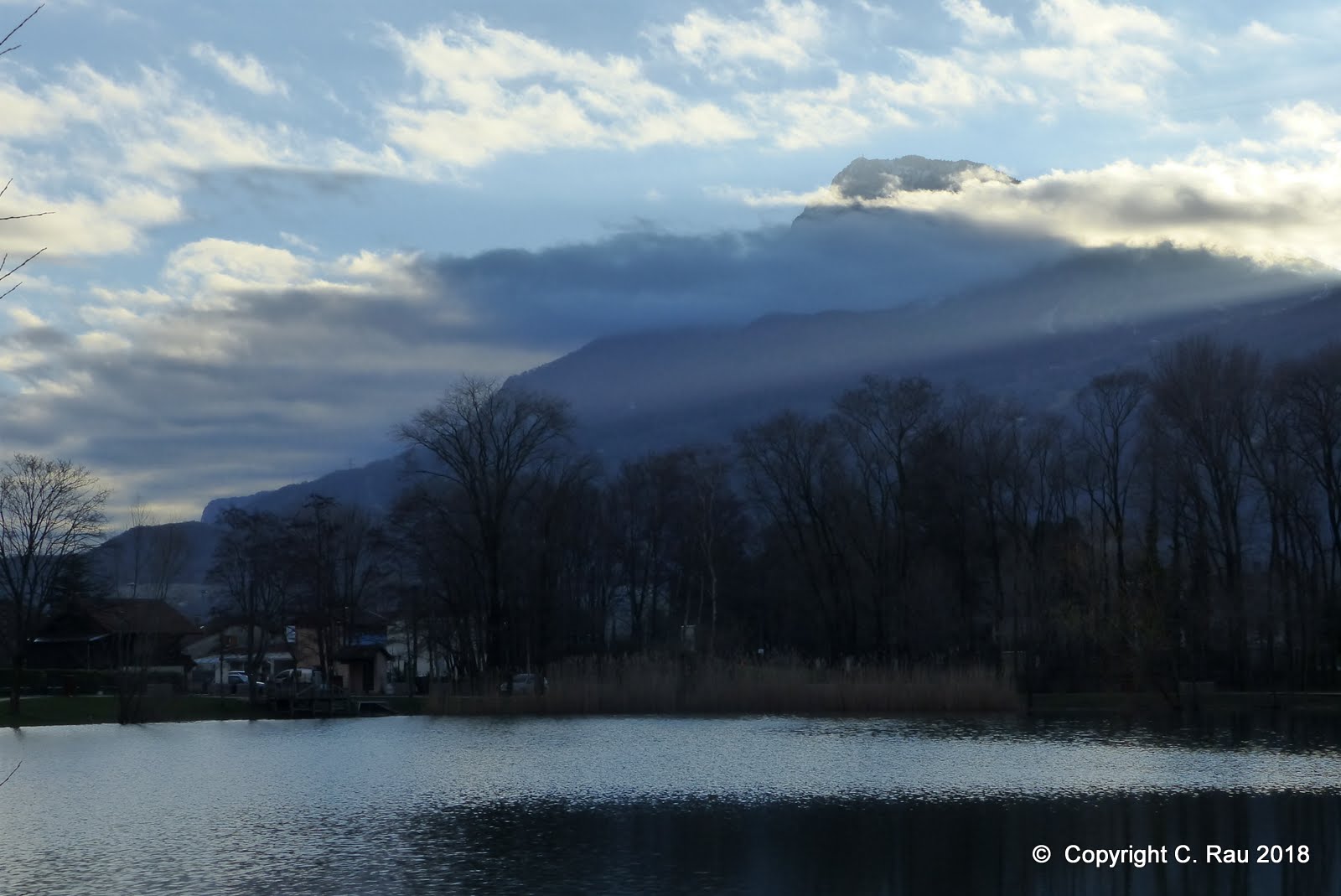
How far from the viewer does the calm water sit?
1648cm

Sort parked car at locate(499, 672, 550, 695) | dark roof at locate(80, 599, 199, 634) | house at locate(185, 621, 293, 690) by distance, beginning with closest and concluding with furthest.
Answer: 1. parked car at locate(499, 672, 550, 695)
2. dark roof at locate(80, 599, 199, 634)
3. house at locate(185, 621, 293, 690)

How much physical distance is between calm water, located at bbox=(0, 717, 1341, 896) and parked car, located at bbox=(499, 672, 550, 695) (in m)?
14.4

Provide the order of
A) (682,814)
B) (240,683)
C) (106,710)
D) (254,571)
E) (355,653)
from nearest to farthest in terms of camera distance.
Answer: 1. (682,814)
2. (106,710)
3. (240,683)
4. (254,571)
5. (355,653)

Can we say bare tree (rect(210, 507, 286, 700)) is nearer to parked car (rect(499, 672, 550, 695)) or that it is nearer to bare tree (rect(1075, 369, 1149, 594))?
parked car (rect(499, 672, 550, 695))

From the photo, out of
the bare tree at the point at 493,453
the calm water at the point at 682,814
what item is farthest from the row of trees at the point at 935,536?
the calm water at the point at 682,814

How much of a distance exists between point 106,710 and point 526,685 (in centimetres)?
1753

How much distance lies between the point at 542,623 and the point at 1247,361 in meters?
36.9

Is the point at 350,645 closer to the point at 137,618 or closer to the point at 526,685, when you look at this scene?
the point at 137,618

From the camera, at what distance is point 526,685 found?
Result: 60.0 meters

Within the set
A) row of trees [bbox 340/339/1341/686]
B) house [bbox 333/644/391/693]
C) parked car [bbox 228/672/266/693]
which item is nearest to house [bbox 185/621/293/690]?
parked car [bbox 228/672/266/693]

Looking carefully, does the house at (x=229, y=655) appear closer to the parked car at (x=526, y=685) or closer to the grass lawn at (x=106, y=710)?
the grass lawn at (x=106, y=710)

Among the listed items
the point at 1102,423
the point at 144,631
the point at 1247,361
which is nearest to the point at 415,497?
the point at 144,631

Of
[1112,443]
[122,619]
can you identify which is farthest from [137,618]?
[1112,443]

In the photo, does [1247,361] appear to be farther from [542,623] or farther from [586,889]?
[586,889]
